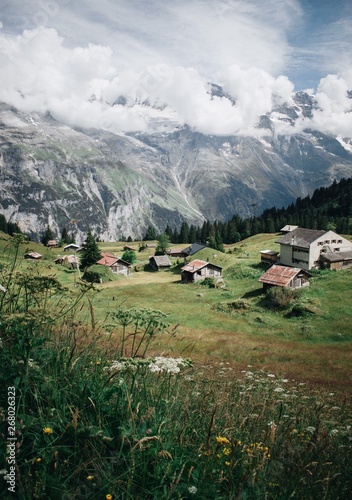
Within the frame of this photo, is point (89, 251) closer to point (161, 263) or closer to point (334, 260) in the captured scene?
point (161, 263)

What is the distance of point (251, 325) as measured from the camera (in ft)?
139

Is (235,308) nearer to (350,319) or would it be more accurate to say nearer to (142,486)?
(350,319)

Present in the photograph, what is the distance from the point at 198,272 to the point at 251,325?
3557cm

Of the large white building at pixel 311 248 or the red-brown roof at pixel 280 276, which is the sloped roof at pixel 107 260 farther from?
the red-brown roof at pixel 280 276

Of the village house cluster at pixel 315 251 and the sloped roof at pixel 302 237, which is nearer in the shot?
the village house cluster at pixel 315 251

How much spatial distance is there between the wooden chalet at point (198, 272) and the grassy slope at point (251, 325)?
2.78 m

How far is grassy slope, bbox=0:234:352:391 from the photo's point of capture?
2147cm

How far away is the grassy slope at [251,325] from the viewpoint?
21.5 m

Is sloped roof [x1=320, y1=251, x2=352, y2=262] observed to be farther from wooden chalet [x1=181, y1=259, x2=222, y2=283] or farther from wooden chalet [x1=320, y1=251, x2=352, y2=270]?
wooden chalet [x1=181, y1=259, x2=222, y2=283]

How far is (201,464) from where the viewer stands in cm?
382

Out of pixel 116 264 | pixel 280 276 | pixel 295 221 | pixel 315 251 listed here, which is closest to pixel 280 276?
pixel 280 276

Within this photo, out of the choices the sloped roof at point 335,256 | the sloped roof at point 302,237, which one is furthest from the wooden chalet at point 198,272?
the sloped roof at point 335,256

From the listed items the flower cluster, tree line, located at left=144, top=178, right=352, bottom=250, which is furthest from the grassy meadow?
tree line, located at left=144, top=178, right=352, bottom=250

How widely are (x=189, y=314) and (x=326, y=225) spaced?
350ft
